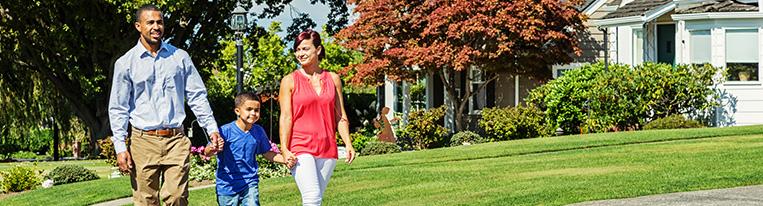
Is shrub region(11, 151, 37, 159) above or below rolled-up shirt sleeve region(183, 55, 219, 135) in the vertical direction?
below

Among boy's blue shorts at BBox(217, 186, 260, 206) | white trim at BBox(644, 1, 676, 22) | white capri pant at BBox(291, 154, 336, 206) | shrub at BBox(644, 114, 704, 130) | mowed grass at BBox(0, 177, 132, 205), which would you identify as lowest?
mowed grass at BBox(0, 177, 132, 205)

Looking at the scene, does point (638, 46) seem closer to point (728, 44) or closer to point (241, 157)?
point (728, 44)

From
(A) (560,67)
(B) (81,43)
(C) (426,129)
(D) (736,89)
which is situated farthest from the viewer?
(B) (81,43)

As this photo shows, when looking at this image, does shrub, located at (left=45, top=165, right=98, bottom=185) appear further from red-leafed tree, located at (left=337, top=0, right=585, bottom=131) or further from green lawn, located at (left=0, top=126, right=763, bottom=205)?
red-leafed tree, located at (left=337, top=0, right=585, bottom=131)

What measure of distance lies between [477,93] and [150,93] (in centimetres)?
2485

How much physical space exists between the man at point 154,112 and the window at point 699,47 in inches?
786

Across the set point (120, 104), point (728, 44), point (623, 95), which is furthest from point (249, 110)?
point (728, 44)

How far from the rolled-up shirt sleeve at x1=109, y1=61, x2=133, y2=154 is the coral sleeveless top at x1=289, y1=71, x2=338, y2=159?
1165 mm

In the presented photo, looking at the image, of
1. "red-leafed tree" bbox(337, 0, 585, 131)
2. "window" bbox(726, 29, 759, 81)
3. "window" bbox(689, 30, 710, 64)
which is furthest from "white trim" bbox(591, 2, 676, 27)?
"window" bbox(726, 29, 759, 81)

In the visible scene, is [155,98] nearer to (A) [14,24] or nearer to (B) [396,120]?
(B) [396,120]

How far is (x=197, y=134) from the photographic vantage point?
4203 centimetres

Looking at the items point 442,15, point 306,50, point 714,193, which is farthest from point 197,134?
point 306,50

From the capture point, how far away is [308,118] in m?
9.17

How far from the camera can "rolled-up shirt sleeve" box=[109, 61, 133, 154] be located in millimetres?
9070
